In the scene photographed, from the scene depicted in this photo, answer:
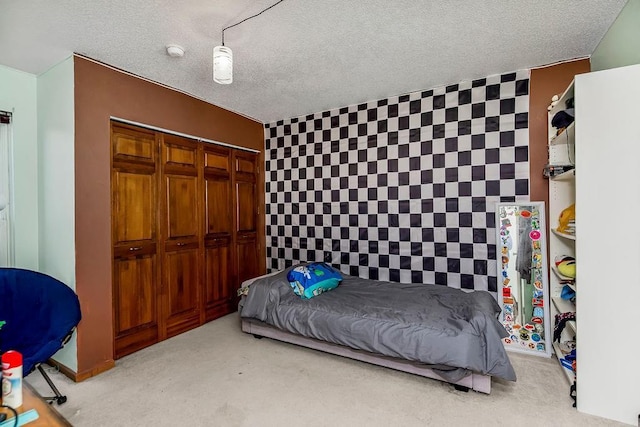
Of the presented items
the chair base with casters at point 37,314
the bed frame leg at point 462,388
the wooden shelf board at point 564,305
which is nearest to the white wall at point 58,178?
the chair base with casters at point 37,314

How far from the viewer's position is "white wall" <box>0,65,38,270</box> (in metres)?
2.66

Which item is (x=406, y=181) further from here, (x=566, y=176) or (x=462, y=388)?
(x=462, y=388)

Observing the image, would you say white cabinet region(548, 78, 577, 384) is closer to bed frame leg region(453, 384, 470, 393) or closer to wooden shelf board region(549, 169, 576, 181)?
wooden shelf board region(549, 169, 576, 181)

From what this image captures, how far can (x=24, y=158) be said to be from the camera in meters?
2.71

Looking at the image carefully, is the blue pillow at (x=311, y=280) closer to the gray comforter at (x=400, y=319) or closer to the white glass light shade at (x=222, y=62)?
the gray comforter at (x=400, y=319)

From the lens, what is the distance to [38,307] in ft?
7.38

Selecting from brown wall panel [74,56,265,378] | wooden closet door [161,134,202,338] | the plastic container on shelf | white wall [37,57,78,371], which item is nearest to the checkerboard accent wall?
wooden closet door [161,134,202,338]

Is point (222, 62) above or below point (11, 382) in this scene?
above

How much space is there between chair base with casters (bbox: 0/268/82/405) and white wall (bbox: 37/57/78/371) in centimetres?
21

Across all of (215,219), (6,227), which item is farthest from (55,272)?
(215,219)

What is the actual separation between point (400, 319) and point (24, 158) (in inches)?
135

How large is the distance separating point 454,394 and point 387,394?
0.47m

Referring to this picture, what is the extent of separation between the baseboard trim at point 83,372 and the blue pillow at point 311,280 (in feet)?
5.45

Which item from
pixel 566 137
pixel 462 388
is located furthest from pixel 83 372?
pixel 566 137
